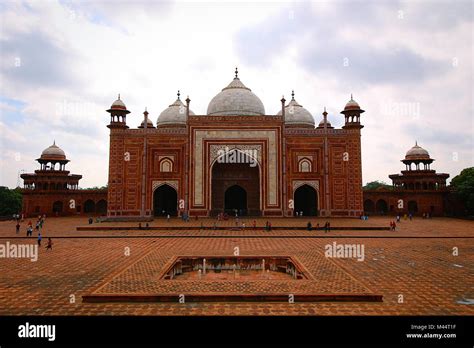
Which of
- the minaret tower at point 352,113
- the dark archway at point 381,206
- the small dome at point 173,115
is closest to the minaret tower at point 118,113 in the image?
the small dome at point 173,115

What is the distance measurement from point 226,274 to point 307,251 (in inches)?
137

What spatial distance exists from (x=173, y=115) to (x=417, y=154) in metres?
23.6

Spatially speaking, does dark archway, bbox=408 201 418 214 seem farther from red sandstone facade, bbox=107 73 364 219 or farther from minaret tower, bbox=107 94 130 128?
minaret tower, bbox=107 94 130 128

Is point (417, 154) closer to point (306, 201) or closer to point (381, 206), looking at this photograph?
point (381, 206)

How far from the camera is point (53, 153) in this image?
31.0 meters

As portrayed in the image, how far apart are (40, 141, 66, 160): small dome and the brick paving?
56.8 feet

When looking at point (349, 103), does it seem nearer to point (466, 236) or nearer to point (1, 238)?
point (466, 236)

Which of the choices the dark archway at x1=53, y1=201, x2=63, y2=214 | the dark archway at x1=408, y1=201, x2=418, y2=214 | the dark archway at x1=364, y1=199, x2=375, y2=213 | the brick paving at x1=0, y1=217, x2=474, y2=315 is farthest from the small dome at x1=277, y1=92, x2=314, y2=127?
the dark archway at x1=53, y1=201, x2=63, y2=214

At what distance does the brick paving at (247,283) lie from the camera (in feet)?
19.4

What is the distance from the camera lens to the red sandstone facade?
2427 centimetres
